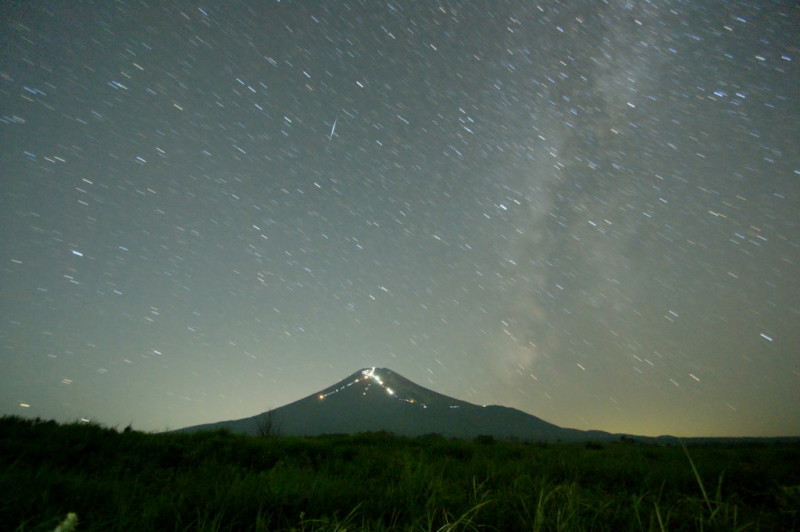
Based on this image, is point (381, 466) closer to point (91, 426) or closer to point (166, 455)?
point (166, 455)

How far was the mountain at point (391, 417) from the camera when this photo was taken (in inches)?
5674

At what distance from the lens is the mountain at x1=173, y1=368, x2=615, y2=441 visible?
144 metres

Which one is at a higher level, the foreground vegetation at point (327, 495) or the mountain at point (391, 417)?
the mountain at point (391, 417)

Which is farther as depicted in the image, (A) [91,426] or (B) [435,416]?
(B) [435,416]

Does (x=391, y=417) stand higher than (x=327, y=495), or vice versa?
(x=391, y=417)

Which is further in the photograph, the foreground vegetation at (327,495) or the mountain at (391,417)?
the mountain at (391,417)

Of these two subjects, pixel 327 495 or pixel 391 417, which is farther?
pixel 391 417

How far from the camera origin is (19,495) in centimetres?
258

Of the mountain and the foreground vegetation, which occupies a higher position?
the mountain

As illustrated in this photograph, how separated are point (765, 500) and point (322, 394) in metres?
204

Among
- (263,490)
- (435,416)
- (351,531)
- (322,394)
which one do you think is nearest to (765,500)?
(351,531)

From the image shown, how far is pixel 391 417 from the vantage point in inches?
6393

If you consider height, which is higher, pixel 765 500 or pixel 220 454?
pixel 220 454

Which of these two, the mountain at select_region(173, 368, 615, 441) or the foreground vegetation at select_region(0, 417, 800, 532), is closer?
the foreground vegetation at select_region(0, 417, 800, 532)
